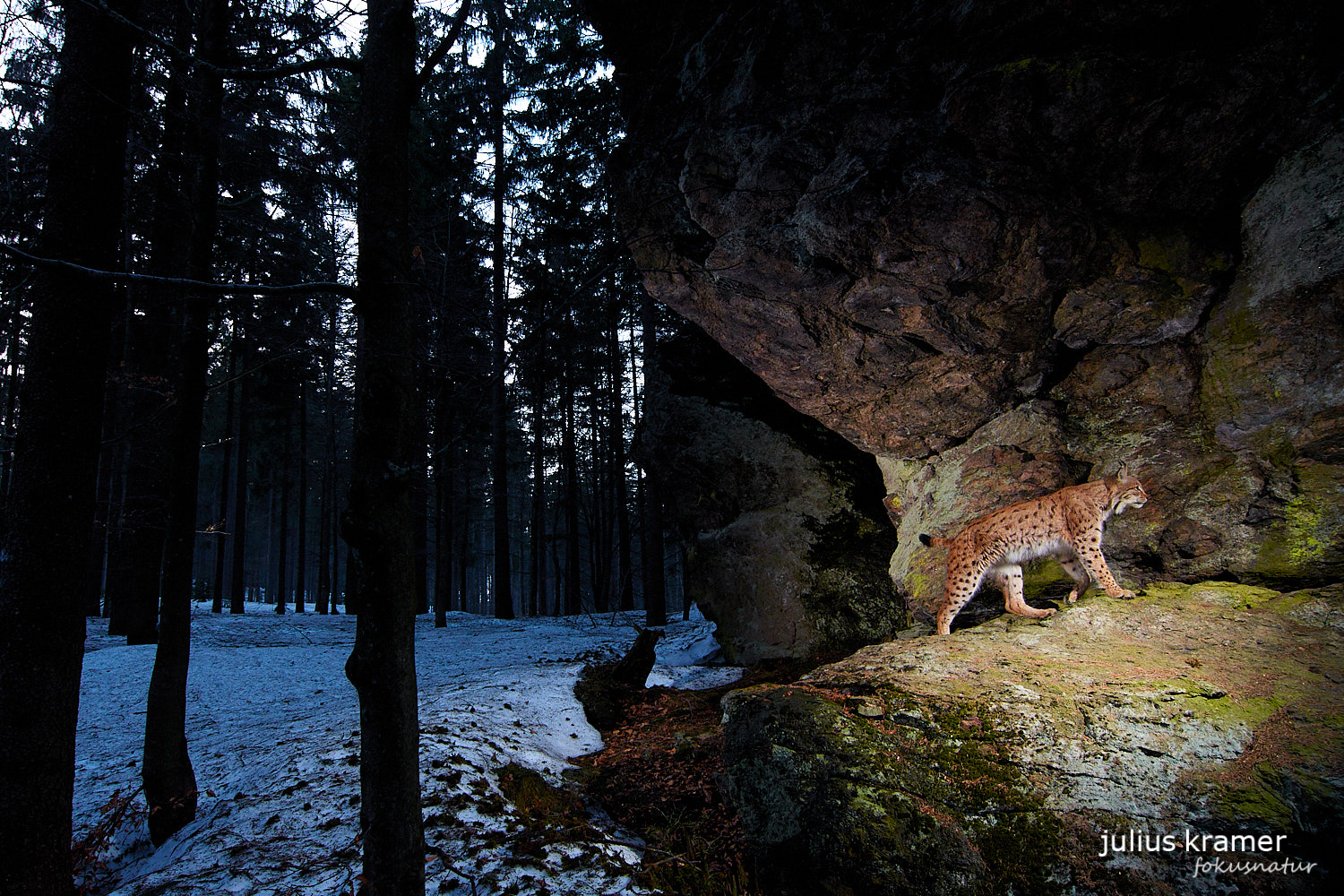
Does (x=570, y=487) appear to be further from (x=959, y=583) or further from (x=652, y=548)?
(x=959, y=583)

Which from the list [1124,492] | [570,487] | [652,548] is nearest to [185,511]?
[1124,492]

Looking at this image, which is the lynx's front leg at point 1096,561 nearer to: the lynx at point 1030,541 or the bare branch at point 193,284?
the lynx at point 1030,541

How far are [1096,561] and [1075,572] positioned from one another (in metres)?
0.48

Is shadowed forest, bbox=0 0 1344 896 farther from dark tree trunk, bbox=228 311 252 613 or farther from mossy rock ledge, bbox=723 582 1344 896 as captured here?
dark tree trunk, bbox=228 311 252 613

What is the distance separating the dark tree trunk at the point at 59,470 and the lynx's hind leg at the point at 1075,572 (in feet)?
23.2

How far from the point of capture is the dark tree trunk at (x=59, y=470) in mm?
2467

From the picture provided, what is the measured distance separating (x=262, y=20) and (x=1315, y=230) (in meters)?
8.37

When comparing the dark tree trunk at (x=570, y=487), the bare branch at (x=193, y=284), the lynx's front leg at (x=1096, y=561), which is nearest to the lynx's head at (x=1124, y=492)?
the lynx's front leg at (x=1096, y=561)

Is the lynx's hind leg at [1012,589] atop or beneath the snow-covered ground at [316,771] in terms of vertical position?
atop

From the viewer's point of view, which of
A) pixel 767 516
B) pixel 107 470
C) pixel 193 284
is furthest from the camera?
pixel 107 470

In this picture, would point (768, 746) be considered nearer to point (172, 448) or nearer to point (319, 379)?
point (172, 448)

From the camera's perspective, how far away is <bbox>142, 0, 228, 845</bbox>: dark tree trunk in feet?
11.5

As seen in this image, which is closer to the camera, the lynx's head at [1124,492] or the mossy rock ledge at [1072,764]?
the mossy rock ledge at [1072,764]

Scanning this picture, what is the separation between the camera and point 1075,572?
564 cm
